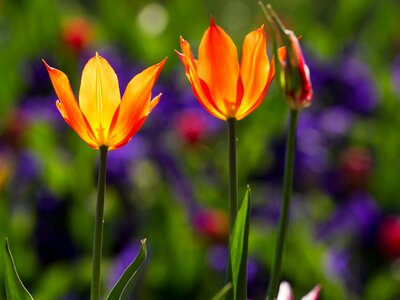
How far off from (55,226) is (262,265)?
43 cm

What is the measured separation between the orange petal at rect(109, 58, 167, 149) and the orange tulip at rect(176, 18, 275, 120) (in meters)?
0.03

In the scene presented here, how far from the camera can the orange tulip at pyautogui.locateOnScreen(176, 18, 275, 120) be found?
0.62m

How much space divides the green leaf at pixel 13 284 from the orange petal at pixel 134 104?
0.33 feet

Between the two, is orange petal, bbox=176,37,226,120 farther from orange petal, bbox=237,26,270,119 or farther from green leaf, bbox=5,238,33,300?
green leaf, bbox=5,238,33,300

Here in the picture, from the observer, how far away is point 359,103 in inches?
95.1

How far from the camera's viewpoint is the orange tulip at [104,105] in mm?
607

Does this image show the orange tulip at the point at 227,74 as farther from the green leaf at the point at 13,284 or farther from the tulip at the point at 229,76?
the green leaf at the point at 13,284

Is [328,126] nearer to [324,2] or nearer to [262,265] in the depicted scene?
[262,265]

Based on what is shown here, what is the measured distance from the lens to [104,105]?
0.63 metres

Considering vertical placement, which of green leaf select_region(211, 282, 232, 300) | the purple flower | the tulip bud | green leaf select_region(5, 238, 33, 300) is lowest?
the purple flower

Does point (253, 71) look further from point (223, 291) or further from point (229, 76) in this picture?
point (223, 291)

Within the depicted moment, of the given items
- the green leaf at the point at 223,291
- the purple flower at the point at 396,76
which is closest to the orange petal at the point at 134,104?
the green leaf at the point at 223,291

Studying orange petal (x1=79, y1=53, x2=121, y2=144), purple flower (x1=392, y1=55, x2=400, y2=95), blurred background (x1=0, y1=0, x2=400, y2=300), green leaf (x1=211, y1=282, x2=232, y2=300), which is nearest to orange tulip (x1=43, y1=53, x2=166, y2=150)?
orange petal (x1=79, y1=53, x2=121, y2=144)

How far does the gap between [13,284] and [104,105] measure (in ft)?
0.40
